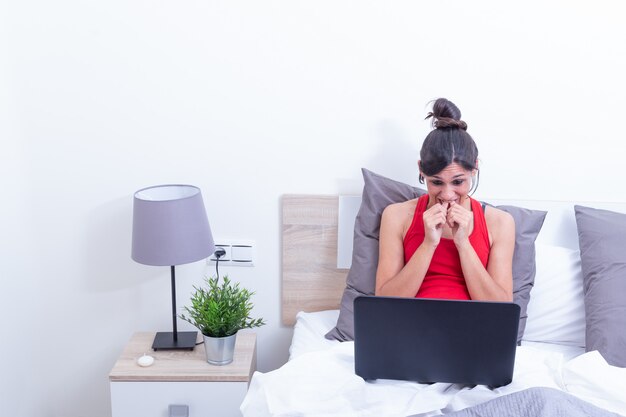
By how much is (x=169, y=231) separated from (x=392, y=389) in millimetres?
779

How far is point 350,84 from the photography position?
2.07 meters

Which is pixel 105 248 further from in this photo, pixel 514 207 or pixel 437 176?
pixel 514 207

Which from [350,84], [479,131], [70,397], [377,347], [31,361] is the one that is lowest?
[70,397]

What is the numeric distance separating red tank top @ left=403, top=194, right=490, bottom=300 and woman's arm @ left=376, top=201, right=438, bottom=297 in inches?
1.3

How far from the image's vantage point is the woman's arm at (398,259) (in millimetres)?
1810

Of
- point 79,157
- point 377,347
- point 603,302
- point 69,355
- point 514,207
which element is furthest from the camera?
point 69,355

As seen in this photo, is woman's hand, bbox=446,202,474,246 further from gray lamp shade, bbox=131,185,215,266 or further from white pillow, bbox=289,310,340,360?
gray lamp shade, bbox=131,185,215,266

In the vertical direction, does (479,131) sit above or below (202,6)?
below

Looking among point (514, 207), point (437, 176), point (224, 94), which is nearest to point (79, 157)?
point (224, 94)

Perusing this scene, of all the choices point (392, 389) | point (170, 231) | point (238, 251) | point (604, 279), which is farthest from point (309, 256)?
point (604, 279)

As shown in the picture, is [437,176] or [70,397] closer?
[437,176]

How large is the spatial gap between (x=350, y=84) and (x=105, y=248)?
0.97m

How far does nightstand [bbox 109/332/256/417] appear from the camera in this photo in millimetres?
1884

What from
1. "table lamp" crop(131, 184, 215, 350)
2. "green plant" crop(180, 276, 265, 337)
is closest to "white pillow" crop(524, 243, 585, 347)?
"green plant" crop(180, 276, 265, 337)
